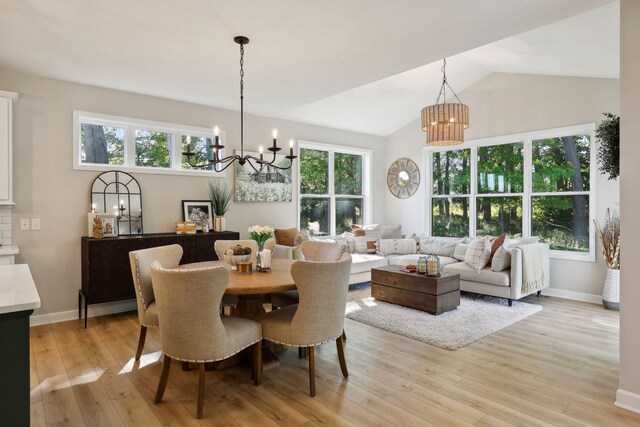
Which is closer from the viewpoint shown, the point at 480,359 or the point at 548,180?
the point at 480,359

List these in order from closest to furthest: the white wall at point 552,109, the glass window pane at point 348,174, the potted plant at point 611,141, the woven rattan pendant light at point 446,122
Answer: the potted plant at point 611,141 < the woven rattan pendant light at point 446,122 < the white wall at point 552,109 < the glass window pane at point 348,174

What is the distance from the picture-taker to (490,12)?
2617mm

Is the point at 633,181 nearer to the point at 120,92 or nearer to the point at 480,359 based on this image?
the point at 480,359

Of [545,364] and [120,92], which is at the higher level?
[120,92]

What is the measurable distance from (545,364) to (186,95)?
4.54 m

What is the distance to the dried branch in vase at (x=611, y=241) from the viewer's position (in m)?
4.59

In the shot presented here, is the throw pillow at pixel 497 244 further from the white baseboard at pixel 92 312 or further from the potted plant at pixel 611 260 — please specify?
the white baseboard at pixel 92 312

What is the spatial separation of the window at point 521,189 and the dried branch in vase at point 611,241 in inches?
9.5

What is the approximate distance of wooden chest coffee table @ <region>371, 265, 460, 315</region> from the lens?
432 centimetres

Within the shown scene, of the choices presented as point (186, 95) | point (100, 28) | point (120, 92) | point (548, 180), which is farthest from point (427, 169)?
point (100, 28)

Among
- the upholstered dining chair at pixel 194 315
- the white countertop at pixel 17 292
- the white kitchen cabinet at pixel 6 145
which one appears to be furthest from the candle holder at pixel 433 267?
the white kitchen cabinet at pixel 6 145

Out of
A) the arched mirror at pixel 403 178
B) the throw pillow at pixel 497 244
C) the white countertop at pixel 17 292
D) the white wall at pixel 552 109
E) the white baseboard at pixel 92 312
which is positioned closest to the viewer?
the white countertop at pixel 17 292

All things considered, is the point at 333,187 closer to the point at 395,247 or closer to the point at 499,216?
the point at 395,247

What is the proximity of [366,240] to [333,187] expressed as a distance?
1145mm
